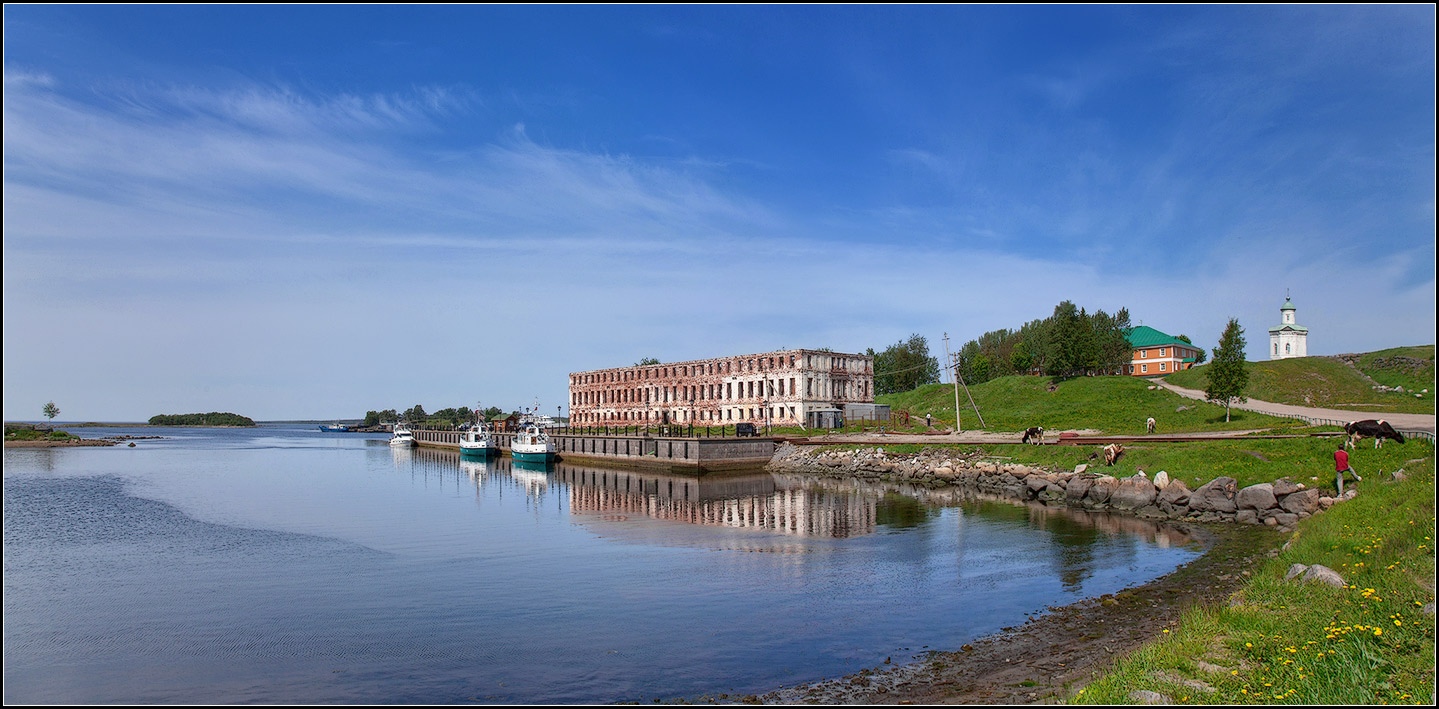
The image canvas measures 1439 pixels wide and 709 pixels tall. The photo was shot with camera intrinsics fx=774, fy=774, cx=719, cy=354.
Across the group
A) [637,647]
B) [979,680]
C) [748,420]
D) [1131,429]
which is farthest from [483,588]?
[748,420]

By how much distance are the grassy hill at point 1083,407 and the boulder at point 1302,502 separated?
70.2ft

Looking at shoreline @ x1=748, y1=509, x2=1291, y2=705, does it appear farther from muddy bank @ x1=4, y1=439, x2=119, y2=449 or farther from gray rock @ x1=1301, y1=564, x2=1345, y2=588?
muddy bank @ x1=4, y1=439, x2=119, y2=449

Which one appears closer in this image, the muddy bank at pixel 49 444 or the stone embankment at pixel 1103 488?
the stone embankment at pixel 1103 488

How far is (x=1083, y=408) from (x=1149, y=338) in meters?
55.6

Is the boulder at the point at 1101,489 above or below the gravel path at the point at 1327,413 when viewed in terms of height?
below

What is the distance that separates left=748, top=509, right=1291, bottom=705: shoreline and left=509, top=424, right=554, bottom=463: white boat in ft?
236

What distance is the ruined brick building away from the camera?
96875 mm

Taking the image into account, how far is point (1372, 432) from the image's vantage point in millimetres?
33781

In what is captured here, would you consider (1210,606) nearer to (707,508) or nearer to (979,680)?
(979,680)

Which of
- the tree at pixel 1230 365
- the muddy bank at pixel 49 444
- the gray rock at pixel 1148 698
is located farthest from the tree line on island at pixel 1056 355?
the muddy bank at pixel 49 444

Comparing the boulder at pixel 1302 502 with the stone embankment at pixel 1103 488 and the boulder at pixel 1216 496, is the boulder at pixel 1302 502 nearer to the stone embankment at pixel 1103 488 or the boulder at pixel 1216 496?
the stone embankment at pixel 1103 488

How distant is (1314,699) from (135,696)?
19.2 m

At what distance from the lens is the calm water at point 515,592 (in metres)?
15.7

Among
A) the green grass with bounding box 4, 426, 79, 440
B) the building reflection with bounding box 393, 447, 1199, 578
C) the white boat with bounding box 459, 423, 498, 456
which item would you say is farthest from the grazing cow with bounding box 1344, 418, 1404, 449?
the green grass with bounding box 4, 426, 79, 440
